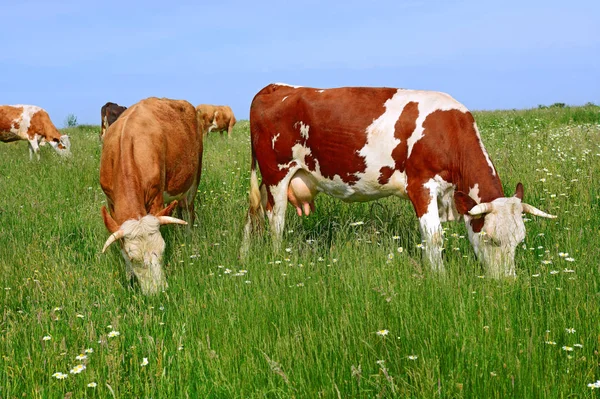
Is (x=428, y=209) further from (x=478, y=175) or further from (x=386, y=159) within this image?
(x=386, y=159)

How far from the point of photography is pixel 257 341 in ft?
13.8

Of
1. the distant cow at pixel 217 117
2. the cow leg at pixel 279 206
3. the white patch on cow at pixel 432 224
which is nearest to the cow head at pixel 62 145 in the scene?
the distant cow at pixel 217 117

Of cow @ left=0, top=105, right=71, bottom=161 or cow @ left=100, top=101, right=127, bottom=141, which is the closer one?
cow @ left=0, top=105, right=71, bottom=161

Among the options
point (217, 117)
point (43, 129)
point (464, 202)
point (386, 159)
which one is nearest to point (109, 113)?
point (43, 129)

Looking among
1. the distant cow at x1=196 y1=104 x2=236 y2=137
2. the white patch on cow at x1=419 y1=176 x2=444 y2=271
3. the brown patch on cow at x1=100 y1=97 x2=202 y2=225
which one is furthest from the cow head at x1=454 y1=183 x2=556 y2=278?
the distant cow at x1=196 y1=104 x2=236 y2=137

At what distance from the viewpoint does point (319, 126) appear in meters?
7.25

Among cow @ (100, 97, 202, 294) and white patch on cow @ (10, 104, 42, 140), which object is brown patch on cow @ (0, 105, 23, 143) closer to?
white patch on cow @ (10, 104, 42, 140)

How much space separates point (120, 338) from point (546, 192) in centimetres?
672

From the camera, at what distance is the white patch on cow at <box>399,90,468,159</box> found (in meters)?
6.69

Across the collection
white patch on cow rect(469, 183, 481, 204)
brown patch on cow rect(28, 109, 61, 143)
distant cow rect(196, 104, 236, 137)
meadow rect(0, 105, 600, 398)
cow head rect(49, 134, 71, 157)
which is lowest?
meadow rect(0, 105, 600, 398)

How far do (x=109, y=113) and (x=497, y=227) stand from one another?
2058 cm

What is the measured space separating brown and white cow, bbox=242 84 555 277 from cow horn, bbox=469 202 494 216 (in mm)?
10

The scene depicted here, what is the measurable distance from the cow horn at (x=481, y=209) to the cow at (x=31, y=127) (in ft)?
58.2

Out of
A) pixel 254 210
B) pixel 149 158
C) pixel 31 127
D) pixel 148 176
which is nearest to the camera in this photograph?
pixel 148 176
